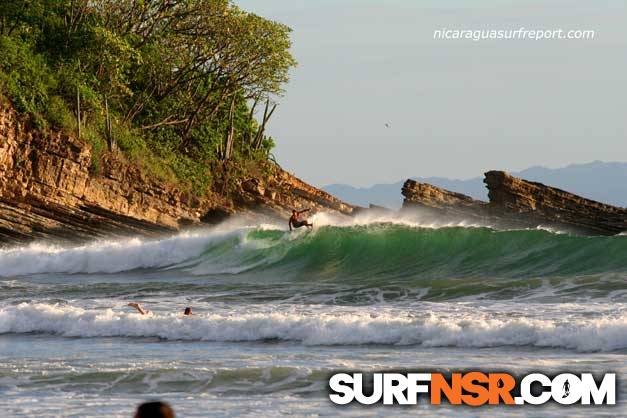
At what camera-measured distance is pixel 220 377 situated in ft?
47.2

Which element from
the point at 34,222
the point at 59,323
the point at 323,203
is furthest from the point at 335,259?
the point at 323,203

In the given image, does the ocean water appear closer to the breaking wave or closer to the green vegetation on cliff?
the breaking wave

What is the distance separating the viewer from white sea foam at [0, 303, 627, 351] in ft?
54.3

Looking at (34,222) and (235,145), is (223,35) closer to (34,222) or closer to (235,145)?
(235,145)

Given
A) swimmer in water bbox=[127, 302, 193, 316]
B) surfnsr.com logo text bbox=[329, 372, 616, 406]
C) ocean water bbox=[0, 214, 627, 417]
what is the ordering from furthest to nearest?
swimmer in water bbox=[127, 302, 193, 316]
ocean water bbox=[0, 214, 627, 417]
surfnsr.com logo text bbox=[329, 372, 616, 406]

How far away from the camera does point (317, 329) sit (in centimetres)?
1798

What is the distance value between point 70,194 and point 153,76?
10.5m

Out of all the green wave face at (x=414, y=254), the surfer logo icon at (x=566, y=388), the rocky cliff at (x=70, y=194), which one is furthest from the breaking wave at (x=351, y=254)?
the surfer logo icon at (x=566, y=388)

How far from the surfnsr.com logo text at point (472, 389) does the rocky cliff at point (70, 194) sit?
94.0ft

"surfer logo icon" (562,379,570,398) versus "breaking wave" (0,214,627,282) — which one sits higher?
"breaking wave" (0,214,627,282)

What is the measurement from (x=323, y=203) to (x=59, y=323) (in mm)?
39193

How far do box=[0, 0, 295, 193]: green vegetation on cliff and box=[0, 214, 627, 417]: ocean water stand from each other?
45.3 feet

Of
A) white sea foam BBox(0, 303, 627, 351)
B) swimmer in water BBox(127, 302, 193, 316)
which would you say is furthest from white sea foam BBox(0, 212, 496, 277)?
white sea foam BBox(0, 303, 627, 351)

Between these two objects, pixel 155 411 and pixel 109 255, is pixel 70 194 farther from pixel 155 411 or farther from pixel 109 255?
pixel 155 411
